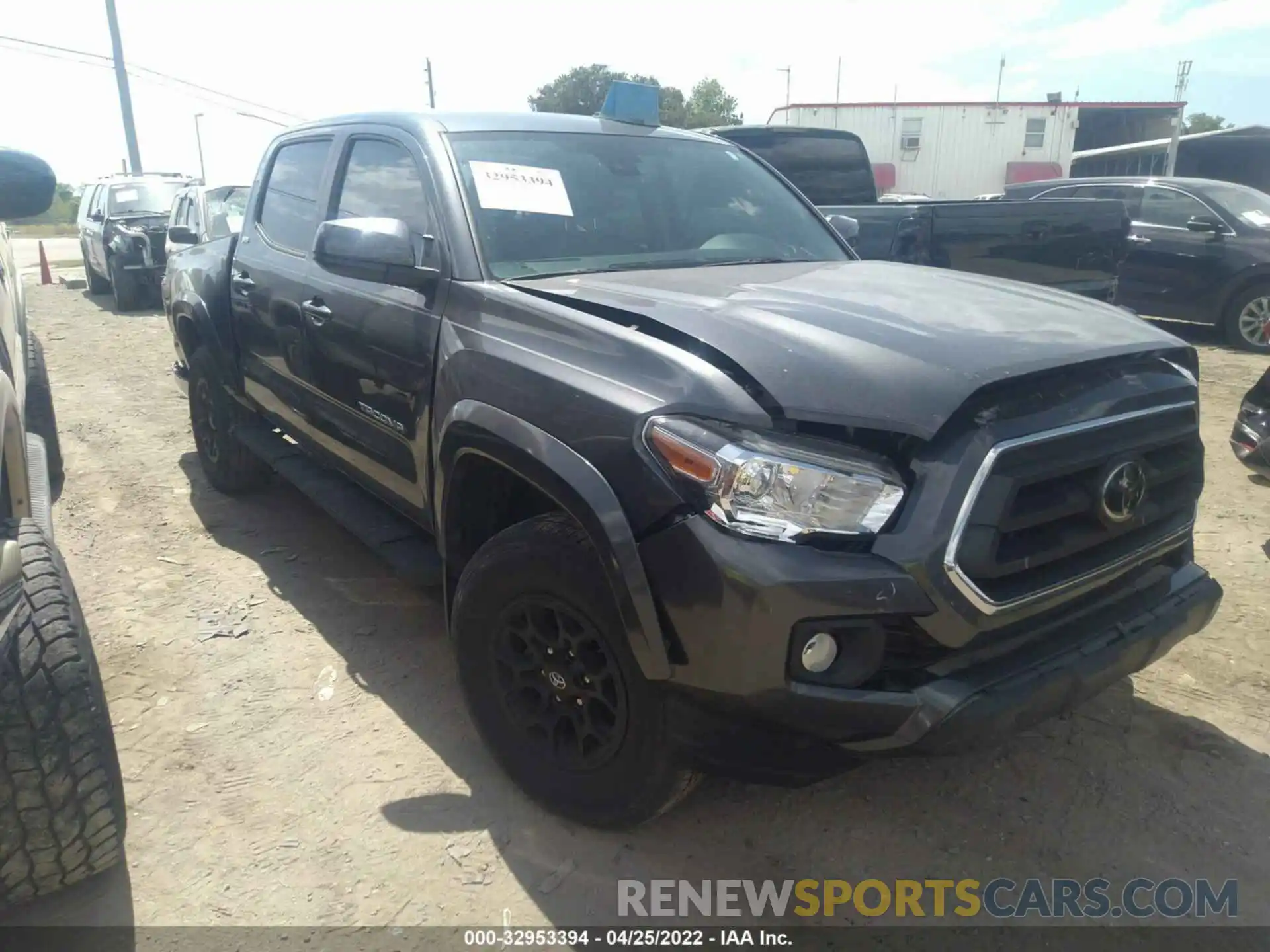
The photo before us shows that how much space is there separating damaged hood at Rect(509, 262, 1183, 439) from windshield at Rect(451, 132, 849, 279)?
17 centimetres

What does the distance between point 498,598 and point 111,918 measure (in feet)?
4.01

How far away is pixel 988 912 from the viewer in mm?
2344

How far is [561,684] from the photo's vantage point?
8.13 feet

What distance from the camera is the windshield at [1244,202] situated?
9078 mm

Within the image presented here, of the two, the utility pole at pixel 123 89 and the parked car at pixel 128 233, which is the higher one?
the utility pole at pixel 123 89

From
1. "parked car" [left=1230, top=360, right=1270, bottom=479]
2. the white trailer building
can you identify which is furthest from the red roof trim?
"parked car" [left=1230, top=360, right=1270, bottom=479]

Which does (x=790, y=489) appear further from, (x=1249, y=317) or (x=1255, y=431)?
(x=1249, y=317)

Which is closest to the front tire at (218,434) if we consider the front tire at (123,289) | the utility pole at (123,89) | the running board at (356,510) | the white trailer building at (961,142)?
the running board at (356,510)

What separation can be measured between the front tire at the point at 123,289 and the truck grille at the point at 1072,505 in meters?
13.8

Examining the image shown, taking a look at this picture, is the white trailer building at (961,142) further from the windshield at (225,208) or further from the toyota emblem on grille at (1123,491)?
the toyota emblem on grille at (1123,491)

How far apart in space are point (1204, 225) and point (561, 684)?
909 cm

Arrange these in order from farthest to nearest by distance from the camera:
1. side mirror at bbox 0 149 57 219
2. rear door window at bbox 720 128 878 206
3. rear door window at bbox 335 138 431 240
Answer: rear door window at bbox 720 128 878 206
rear door window at bbox 335 138 431 240
side mirror at bbox 0 149 57 219

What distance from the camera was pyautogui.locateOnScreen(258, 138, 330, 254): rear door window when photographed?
3906 millimetres

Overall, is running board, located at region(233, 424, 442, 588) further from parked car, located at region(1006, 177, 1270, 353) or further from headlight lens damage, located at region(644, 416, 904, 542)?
parked car, located at region(1006, 177, 1270, 353)
